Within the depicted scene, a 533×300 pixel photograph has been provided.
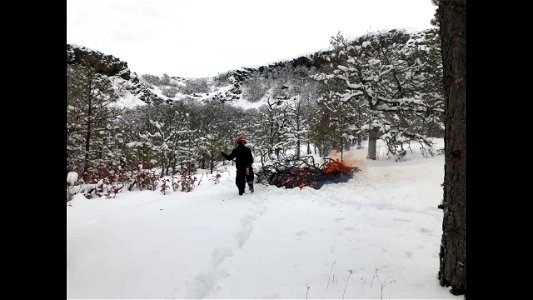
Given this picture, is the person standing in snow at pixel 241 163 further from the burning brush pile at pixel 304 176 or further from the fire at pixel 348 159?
the fire at pixel 348 159

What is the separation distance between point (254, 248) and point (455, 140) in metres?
3.03

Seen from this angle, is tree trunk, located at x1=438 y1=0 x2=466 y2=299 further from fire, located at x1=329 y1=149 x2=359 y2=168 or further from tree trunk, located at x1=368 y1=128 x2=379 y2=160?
tree trunk, located at x1=368 y1=128 x2=379 y2=160

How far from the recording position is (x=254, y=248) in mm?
4914

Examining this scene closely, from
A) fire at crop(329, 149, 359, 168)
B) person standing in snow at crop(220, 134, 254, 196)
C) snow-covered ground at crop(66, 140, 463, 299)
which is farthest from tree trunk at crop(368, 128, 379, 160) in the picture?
person standing in snow at crop(220, 134, 254, 196)

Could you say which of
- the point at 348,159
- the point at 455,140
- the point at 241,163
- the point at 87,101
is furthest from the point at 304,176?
the point at 87,101

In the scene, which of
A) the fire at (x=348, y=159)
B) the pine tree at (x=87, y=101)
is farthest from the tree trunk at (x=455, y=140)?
the pine tree at (x=87, y=101)

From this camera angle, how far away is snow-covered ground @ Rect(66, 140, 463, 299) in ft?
11.8

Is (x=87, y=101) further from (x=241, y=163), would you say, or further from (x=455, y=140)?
(x=455, y=140)

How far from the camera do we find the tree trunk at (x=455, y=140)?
334 centimetres

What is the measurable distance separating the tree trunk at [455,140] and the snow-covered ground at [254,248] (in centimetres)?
35
